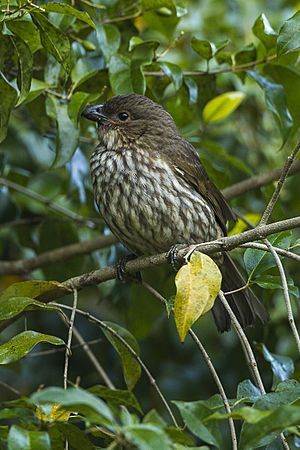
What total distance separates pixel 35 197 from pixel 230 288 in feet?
2.93

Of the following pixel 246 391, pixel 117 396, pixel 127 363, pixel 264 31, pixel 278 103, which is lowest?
pixel 127 363

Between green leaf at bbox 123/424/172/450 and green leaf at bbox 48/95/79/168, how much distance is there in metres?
1.54

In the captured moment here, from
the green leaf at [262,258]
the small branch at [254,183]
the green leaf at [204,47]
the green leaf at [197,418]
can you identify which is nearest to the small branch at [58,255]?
the small branch at [254,183]

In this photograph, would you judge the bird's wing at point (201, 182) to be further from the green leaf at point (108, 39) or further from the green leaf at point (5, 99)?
the green leaf at point (5, 99)

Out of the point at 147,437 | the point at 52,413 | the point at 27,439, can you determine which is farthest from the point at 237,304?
the point at 147,437

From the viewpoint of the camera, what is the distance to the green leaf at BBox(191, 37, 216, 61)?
285cm

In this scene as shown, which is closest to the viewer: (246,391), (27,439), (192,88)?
(27,439)

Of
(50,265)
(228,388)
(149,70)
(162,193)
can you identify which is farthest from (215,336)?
(149,70)

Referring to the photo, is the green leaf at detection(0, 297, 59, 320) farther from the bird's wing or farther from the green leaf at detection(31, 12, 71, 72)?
the bird's wing

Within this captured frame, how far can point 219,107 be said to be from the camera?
3604 mm

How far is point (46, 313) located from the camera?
4.07m

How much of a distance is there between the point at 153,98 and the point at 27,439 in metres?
1.93

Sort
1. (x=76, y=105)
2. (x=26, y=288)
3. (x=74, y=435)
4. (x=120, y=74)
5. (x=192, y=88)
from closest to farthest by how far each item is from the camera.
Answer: (x=74, y=435) → (x=26, y=288) → (x=76, y=105) → (x=120, y=74) → (x=192, y=88)

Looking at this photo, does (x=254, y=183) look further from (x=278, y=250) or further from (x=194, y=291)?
(x=194, y=291)
